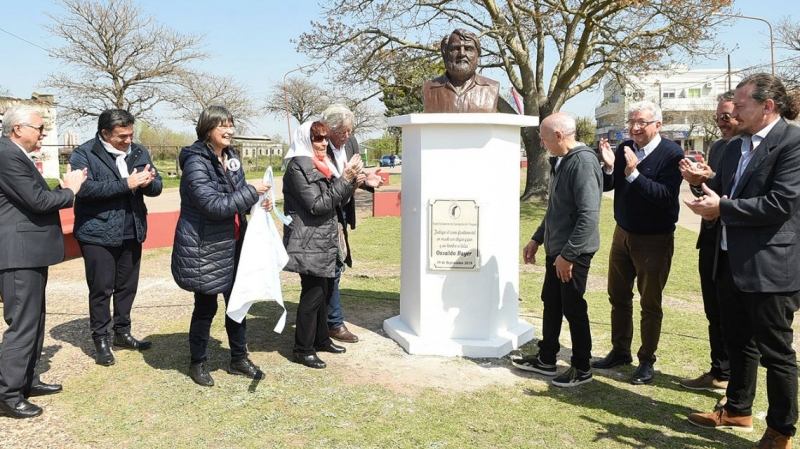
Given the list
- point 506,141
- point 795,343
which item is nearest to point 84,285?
point 506,141

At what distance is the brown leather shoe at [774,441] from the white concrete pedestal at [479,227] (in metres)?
1.86

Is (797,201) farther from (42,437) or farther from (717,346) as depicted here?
(42,437)

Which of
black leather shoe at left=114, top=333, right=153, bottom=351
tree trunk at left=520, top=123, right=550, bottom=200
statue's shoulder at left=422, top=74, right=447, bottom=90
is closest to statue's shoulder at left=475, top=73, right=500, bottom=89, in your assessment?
statue's shoulder at left=422, top=74, right=447, bottom=90

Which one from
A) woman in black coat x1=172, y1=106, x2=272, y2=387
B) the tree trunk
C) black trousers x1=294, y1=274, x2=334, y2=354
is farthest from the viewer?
Answer: the tree trunk

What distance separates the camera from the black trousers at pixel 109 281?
4445mm

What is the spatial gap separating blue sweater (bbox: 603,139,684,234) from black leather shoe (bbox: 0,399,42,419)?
387 cm

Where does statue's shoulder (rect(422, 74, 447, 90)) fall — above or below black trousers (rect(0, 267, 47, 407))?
above

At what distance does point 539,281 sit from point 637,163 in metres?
3.73

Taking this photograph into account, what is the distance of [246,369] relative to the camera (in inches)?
164

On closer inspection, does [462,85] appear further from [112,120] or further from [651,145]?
[112,120]

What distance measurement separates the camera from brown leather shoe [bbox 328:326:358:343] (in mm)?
5004

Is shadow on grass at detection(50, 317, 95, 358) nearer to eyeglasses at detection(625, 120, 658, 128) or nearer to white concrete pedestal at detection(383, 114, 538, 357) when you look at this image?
white concrete pedestal at detection(383, 114, 538, 357)

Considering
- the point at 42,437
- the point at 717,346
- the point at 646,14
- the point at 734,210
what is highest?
the point at 646,14

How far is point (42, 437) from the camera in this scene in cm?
330
